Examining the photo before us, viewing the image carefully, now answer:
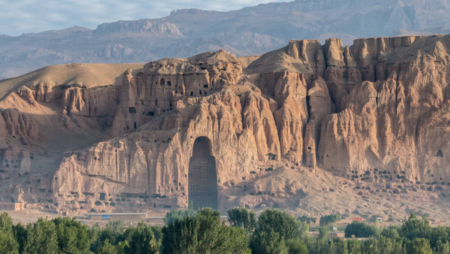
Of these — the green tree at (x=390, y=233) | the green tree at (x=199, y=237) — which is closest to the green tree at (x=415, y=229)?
the green tree at (x=390, y=233)

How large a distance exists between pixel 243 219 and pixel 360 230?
17667 millimetres

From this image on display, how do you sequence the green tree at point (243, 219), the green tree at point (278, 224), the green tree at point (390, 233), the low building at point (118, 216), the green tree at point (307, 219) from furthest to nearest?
the low building at point (118, 216), the green tree at point (307, 219), the green tree at point (390, 233), the green tree at point (243, 219), the green tree at point (278, 224)

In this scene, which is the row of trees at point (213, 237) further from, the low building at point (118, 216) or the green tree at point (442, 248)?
the low building at point (118, 216)

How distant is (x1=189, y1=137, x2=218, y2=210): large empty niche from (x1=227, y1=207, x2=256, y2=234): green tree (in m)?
23.6

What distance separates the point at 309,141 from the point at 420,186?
14670 mm

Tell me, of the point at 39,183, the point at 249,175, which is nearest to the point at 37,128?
the point at 39,183

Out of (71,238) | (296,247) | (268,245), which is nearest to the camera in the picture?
(71,238)

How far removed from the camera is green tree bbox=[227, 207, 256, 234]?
316 feet

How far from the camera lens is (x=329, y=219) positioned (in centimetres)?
11738

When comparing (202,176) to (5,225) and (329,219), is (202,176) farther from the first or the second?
(5,225)

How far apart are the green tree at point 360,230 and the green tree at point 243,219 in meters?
15.4

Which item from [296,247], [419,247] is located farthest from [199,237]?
[419,247]

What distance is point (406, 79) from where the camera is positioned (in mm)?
129625

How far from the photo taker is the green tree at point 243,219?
96.2 meters
